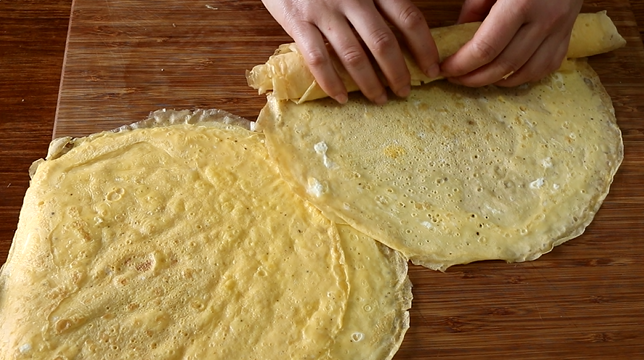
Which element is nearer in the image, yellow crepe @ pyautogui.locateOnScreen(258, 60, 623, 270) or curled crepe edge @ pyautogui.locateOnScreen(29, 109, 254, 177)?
yellow crepe @ pyautogui.locateOnScreen(258, 60, 623, 270)

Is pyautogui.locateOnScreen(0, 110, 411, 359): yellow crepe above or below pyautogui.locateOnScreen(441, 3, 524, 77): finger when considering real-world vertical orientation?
below

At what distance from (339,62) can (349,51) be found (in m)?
0.06

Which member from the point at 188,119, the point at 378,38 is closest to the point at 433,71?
the point at 378,38

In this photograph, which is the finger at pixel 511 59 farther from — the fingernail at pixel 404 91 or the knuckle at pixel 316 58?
the knuckle at pixel 316 58

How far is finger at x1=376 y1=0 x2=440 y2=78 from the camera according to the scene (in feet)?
4.64

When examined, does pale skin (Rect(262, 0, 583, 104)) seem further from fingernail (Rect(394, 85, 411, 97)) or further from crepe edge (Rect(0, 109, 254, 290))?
crepe edge (Rect(0, 109, 254, 290))

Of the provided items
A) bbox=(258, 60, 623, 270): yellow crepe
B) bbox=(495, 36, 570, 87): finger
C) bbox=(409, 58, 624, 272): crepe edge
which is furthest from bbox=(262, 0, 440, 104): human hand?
bbox=(409, 58, 624, 272): crepe edge

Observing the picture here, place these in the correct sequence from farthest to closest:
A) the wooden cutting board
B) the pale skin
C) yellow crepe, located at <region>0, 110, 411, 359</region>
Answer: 1. the pale skin
2. the wooden cutting board
3. yellow crepe, located at <region>0, 110, 411, 359</region>

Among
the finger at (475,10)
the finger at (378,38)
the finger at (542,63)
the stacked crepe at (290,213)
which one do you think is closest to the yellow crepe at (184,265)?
the stacked crepe at (290,213)

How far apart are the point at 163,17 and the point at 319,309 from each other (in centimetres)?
104

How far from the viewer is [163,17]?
1704mm

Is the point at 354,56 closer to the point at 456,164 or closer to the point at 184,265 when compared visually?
the point at 456,164

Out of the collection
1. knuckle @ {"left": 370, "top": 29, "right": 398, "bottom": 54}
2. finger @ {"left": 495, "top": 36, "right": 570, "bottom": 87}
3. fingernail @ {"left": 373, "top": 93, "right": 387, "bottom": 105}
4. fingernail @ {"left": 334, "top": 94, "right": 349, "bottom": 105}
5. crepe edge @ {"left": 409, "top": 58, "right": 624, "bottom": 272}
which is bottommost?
crepe edge @ {"left": 409, "top": 58, "right": 624, "bottom": 272}

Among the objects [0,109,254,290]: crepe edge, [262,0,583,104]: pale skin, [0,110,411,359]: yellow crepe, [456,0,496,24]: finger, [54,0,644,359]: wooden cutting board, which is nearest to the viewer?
[0,110,411,359]: yellow crepe
